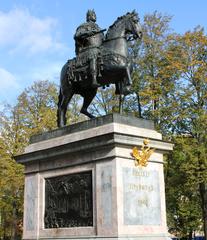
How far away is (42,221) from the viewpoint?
12.4m

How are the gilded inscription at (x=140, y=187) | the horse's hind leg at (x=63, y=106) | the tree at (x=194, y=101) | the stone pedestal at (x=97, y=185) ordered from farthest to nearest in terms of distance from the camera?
the tree at (x=194, y=101) < the horse's hind leg at (x=63, y=106) < the gilded inscription at (x=140, y=187) < the stone pedestal at (x=97, y=185)

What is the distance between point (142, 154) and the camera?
1108 cm

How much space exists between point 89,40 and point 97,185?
4462mm

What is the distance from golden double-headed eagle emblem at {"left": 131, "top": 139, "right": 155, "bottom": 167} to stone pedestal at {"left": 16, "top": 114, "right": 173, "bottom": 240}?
0.40 feet

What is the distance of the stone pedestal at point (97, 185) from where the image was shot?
10438 mm

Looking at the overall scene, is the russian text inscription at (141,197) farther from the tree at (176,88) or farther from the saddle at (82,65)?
the tree at (176,88)

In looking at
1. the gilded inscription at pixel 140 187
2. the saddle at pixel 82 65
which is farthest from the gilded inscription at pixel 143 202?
the saddle at pixel 82 65

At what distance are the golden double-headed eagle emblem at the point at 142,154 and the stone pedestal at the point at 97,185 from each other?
122 millimetres

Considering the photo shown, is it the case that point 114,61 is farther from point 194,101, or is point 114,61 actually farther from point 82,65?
point 194,101

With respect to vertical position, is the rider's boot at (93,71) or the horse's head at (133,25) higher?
the horse's head at (133,25)

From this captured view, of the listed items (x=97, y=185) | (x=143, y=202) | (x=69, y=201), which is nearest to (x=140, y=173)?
(x=143, y=202)

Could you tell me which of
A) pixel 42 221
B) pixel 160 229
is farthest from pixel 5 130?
pixel 160 229

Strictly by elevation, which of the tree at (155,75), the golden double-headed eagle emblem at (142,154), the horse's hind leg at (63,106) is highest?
the tree at (155,75)

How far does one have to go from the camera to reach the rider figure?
12219 mm
